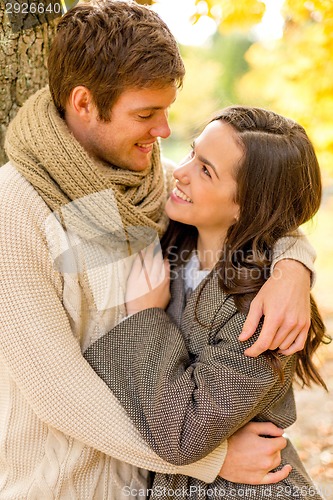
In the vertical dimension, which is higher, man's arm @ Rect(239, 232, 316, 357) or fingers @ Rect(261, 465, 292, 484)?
man's arm @ Rect(239, 232, 316, 357)

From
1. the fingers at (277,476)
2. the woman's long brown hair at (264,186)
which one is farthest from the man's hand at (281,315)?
the fingers at (277,476)

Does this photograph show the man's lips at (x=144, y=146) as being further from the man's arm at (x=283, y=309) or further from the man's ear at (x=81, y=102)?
the man's arm at (x=283, y=309)

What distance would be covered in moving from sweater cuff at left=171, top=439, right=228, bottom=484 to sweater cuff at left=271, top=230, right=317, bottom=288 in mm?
594

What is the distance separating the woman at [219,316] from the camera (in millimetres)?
1775

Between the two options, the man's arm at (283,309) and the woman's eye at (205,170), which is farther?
the woman's eye at (205,170)

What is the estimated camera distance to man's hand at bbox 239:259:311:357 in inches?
71.6

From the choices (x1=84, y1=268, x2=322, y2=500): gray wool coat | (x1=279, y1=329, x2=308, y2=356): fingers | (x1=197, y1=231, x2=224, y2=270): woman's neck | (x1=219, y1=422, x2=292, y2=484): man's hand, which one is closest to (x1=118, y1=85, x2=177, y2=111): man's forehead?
(x1=197, y1=231, x2=224, y2=270): woman's neck

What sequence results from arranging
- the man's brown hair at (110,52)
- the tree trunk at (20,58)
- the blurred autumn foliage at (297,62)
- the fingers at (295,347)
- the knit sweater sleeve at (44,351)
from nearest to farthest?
the knit sweater sleeve at (44,351), the fingers at (295,347), the man's brown hair at (110,52), the tree trunk at (20,58), the blurred autumn foliage at (297,62)

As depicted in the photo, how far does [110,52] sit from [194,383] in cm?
107

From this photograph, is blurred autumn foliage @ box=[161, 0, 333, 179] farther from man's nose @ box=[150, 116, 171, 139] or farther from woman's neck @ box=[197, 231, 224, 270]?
woman's neck @ box=[197, 231, 224, 270]

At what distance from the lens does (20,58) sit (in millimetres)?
2275

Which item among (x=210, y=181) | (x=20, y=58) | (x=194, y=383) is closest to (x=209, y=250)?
(x=210, y=181)

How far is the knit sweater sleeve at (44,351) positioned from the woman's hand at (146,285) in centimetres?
27

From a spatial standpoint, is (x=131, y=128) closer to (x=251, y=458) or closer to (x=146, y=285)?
(x=146, y=285)
